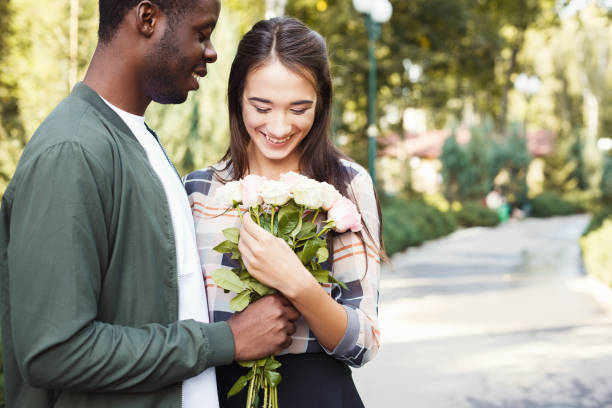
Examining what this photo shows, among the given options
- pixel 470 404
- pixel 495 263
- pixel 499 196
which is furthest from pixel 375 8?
pixel 499 196

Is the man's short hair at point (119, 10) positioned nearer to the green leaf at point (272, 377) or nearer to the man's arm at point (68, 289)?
the man's arm at point (68, 289)

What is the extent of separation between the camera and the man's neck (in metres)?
1.48

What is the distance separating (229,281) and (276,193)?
0.91 ft

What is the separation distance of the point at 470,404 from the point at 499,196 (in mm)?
25732

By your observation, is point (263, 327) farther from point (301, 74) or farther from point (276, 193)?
point (301, 74)

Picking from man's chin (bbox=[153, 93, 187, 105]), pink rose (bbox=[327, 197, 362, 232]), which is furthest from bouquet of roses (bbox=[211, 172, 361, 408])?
man's chin (bbox=[153, 93, 187, 105])

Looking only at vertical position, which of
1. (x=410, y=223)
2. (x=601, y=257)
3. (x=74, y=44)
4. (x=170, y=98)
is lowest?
(x=410, y=223)

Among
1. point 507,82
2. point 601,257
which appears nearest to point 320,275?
point 601,257

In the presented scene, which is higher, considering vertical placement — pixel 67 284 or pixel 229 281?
pixel 67 284

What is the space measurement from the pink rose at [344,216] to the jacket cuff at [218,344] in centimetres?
46

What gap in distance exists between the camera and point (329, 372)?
6.37 feet

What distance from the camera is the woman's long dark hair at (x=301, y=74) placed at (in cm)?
212

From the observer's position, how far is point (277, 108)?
6.86 ft

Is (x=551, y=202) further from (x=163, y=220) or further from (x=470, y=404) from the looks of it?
(x=163, y=220)
